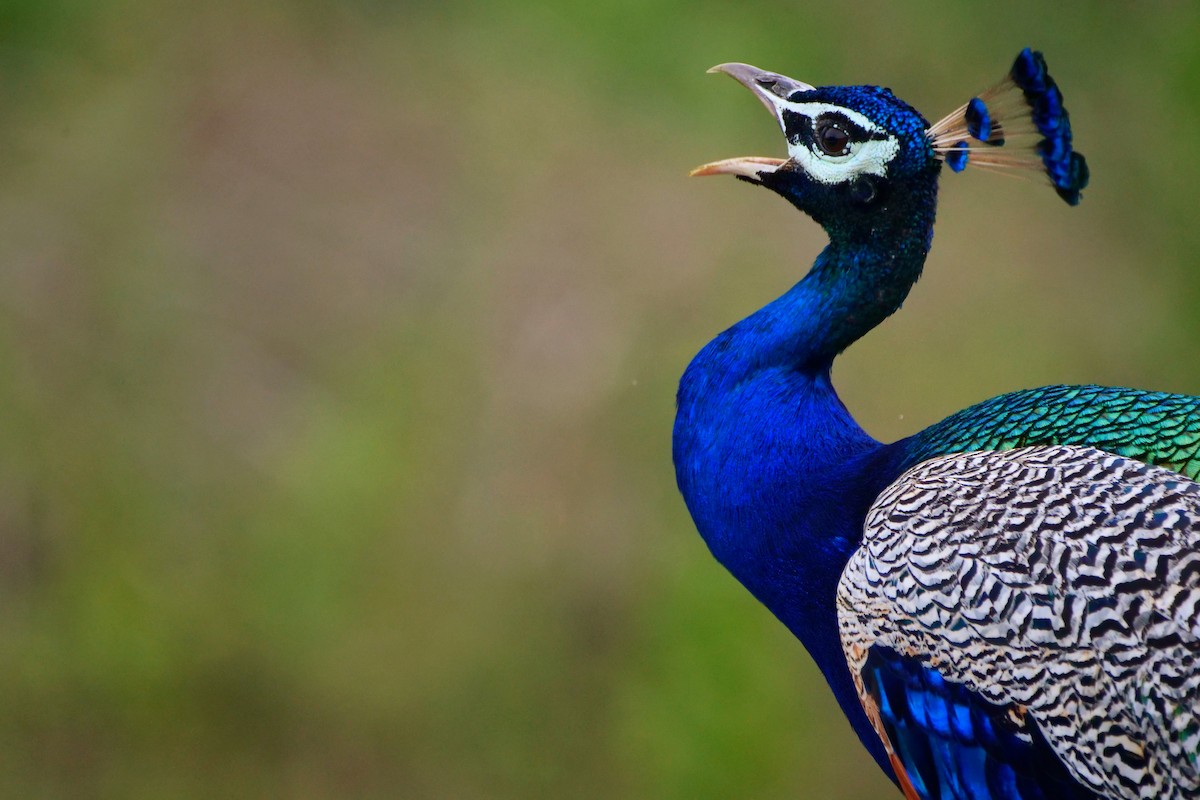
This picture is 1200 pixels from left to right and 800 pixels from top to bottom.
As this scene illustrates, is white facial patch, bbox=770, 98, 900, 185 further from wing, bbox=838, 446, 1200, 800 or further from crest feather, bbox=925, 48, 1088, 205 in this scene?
wing, bbox=838, 446, 1200, 800

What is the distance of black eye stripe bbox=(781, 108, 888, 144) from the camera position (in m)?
2.12

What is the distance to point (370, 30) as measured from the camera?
13.8ft

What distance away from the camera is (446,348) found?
376cm

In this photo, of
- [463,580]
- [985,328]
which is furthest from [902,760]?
[985,328]

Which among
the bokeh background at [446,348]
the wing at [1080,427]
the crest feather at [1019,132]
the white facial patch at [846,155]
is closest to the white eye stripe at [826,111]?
the white facial patch at [846,155]

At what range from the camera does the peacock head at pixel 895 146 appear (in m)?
2.13

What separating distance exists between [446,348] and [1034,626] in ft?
7.53

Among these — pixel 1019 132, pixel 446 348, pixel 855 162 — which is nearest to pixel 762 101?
pixel 855 162

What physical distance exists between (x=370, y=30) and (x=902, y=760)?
121 inches

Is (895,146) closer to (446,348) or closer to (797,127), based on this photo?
(797,127)

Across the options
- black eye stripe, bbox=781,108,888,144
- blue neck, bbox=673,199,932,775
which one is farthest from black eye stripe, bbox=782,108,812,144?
blue neck, bbox=673,199,932,775

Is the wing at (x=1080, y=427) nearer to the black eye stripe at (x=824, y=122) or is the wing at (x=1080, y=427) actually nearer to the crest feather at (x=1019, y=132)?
the crest feather at (x=1019, y=132)

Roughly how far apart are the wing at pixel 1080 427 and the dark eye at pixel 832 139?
18.6 inches

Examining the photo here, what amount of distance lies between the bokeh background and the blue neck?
4.49 ft
